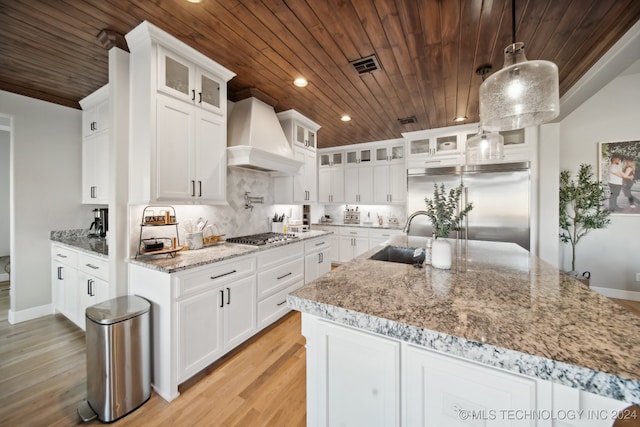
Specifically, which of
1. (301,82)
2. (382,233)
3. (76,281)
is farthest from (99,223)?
(382,233)

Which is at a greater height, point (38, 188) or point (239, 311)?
point (38, 188)

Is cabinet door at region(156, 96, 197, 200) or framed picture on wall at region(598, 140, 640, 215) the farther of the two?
framed picture on wall at region(598, 140, 640, 215)

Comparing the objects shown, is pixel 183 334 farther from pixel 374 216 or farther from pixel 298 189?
pixel 374 216

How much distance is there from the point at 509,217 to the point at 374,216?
248 centimetres

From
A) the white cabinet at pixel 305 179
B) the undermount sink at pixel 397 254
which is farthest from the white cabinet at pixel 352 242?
the undermount sink at pixel 397 254

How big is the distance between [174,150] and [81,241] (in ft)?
6.20

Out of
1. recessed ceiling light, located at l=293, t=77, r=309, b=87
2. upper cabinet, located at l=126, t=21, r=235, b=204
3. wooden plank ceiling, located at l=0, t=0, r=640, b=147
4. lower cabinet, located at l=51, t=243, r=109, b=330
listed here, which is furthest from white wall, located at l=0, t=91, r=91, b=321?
recessed ceiling light, located at l=293, t=77, r=309, b=87

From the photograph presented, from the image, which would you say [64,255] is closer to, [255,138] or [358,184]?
[255,138]

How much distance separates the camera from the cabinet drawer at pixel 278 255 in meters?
2.41

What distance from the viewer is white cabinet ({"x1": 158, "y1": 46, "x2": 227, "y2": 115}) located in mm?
1839

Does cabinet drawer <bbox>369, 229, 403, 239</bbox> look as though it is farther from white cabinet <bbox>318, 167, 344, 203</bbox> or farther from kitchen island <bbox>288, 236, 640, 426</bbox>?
kitchen island <bbox>288, 236, 640, 426</bbox>

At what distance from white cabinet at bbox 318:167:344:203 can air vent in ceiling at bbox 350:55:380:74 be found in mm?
3121

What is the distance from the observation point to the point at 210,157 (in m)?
2.23

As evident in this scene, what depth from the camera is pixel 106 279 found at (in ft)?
6.84
